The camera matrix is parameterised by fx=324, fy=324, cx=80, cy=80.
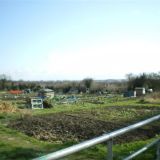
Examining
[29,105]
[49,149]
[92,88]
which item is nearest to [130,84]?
[92,88]

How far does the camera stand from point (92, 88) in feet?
213

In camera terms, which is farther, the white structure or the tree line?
the tree line

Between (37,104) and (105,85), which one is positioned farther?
(105,85)

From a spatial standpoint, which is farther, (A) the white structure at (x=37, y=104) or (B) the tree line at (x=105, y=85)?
(B) the tree line at (x=105, y=85)

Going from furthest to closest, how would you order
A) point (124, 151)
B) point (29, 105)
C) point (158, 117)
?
point (29, 105) → point (124, 151) → point (158, 117)

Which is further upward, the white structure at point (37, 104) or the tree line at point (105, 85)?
the tree line at point (105, 85)

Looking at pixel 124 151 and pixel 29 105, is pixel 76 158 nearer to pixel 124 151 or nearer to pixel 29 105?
pixel 124 151

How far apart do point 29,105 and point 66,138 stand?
19.4 meters

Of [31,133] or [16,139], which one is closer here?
[16,139]

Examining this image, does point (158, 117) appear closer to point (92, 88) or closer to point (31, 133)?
point (31, 133)

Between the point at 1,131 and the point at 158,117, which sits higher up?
the point at 158,117

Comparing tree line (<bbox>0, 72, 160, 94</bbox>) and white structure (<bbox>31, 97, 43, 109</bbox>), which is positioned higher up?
tree line (<bbox>0, 72, 160, 94</bbox>)

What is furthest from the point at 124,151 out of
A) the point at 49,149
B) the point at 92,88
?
the point at 92,88

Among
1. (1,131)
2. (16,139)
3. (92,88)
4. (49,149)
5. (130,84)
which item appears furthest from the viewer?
(92,88)
